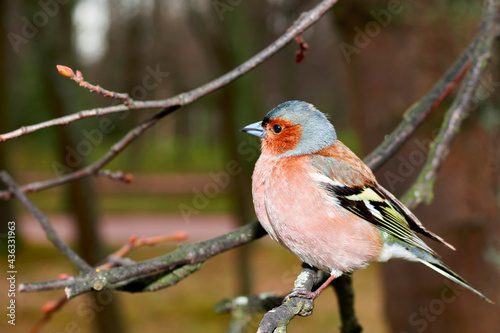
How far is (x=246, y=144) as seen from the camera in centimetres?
1095

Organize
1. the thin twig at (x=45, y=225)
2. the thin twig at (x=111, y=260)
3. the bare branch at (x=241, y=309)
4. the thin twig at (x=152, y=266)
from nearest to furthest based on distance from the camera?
the thin twig at (x=152, y=266)
the bare branch at (x=241, y=309)
the thin twig at (x=45, y=225)
the thin twig at (x=111, y=260)

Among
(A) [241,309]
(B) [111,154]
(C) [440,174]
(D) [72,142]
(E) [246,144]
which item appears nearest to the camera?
(A) [241,309]

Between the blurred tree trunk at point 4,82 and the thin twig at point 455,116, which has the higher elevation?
the blurred tree trunk at point 4,82

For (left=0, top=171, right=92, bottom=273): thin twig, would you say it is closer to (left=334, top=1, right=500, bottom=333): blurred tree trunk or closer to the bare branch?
the bare branch

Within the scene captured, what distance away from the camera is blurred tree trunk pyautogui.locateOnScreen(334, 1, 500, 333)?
5.04m

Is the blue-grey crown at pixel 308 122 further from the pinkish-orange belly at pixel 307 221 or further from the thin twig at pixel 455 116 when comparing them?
the thin twig at pixel 455 116

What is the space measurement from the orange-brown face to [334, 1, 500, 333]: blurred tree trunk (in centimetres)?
256

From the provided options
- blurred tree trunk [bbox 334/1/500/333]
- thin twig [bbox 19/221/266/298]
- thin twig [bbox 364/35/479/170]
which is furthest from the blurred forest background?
thin twig [bbox 19/221/266/298]

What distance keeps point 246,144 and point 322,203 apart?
8257 mm

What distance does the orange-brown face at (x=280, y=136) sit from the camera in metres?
2.77

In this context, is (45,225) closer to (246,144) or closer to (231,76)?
(231,76)

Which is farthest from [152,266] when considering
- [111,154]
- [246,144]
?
[246,144]

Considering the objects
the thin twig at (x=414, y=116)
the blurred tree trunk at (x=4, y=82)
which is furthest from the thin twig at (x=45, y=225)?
the blurred tree trunk at (x=4, y=82)

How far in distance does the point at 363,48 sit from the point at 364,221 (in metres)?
2.93
